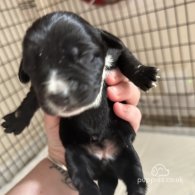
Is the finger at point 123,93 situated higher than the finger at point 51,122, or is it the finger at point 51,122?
the finger at point 123,93

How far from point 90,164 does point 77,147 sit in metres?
0.06

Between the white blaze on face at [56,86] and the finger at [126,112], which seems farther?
the finger at [126,112]

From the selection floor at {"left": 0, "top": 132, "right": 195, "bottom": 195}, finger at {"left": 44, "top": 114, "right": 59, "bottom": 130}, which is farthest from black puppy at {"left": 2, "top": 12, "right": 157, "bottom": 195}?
floor at {"left": 0, "top": 132, "right": 195, "bottom": 195}

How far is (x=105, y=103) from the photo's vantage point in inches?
35.7

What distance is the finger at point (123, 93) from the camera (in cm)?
94

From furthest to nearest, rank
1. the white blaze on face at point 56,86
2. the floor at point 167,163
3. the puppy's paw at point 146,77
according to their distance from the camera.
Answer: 1. the floor at point 167,163
2. the puppy's paw at point 146,77
3. the white blaze on face at point 56,86

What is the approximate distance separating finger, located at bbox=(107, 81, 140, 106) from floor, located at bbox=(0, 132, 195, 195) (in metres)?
0.54

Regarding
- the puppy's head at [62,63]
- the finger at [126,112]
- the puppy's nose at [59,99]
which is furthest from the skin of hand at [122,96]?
the puppy's nose at [59,99]

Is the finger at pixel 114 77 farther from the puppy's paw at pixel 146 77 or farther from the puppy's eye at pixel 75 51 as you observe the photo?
the puppy's eye at pixel 75 51

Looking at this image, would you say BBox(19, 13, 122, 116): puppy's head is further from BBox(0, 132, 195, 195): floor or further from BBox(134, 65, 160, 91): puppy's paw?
BBox(0, 132, 195, 195): floor

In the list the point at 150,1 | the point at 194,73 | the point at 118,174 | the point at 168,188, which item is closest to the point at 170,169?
the point at 168,188

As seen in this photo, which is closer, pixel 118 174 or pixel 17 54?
pixel 118 174

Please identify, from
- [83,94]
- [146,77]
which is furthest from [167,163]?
[83,94]

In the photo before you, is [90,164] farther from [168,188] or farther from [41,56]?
[168,188]
